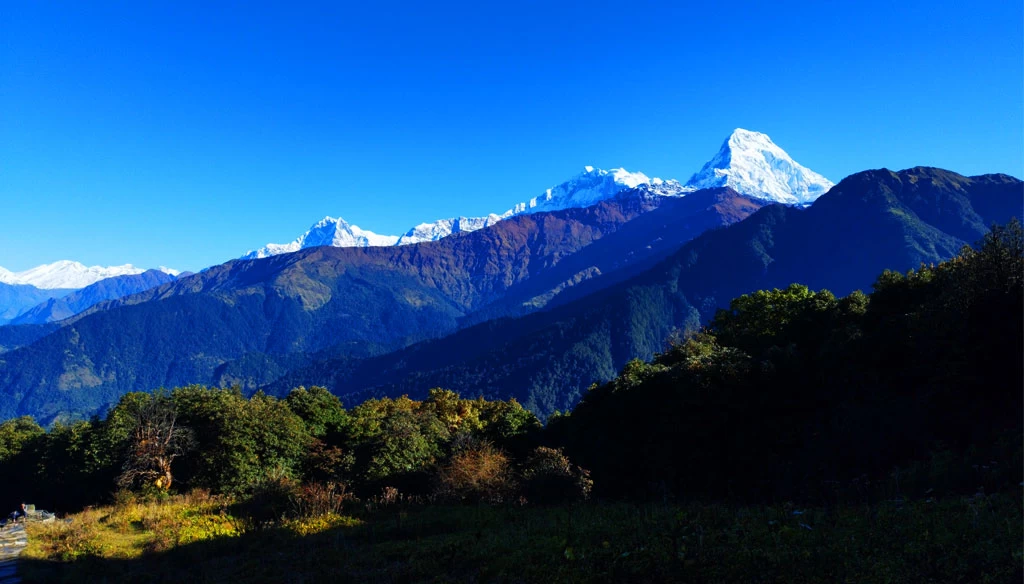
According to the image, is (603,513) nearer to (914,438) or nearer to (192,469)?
(914,438)

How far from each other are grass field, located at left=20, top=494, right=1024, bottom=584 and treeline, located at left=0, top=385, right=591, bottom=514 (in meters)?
6.41

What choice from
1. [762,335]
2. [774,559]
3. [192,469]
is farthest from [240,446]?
[762,335]

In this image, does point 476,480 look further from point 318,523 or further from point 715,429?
point 715,429

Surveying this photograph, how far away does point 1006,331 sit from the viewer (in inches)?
703

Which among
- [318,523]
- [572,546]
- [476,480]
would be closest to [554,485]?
[476,480]

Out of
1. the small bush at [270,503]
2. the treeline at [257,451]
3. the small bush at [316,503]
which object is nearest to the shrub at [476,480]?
the treeline at [257,451]

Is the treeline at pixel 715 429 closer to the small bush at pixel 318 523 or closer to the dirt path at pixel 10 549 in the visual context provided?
the small bush at pixel 318 523

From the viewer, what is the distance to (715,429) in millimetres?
25891

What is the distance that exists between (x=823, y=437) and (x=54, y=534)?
106ft

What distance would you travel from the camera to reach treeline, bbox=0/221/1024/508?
59.0 feet

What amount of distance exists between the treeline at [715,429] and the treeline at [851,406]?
0.27 feet

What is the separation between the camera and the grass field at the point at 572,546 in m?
9.69

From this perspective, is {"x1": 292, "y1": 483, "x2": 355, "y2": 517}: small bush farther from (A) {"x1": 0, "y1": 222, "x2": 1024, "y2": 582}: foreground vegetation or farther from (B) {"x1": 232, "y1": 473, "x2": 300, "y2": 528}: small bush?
(B) {"x1": 232, "y1": 473, "x2": 300, "y2": 528}: small bush

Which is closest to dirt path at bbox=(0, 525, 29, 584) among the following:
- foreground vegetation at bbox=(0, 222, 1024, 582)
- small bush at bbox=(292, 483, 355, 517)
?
foreground vegetation at bbox=(0, 222, 1024, 582)
